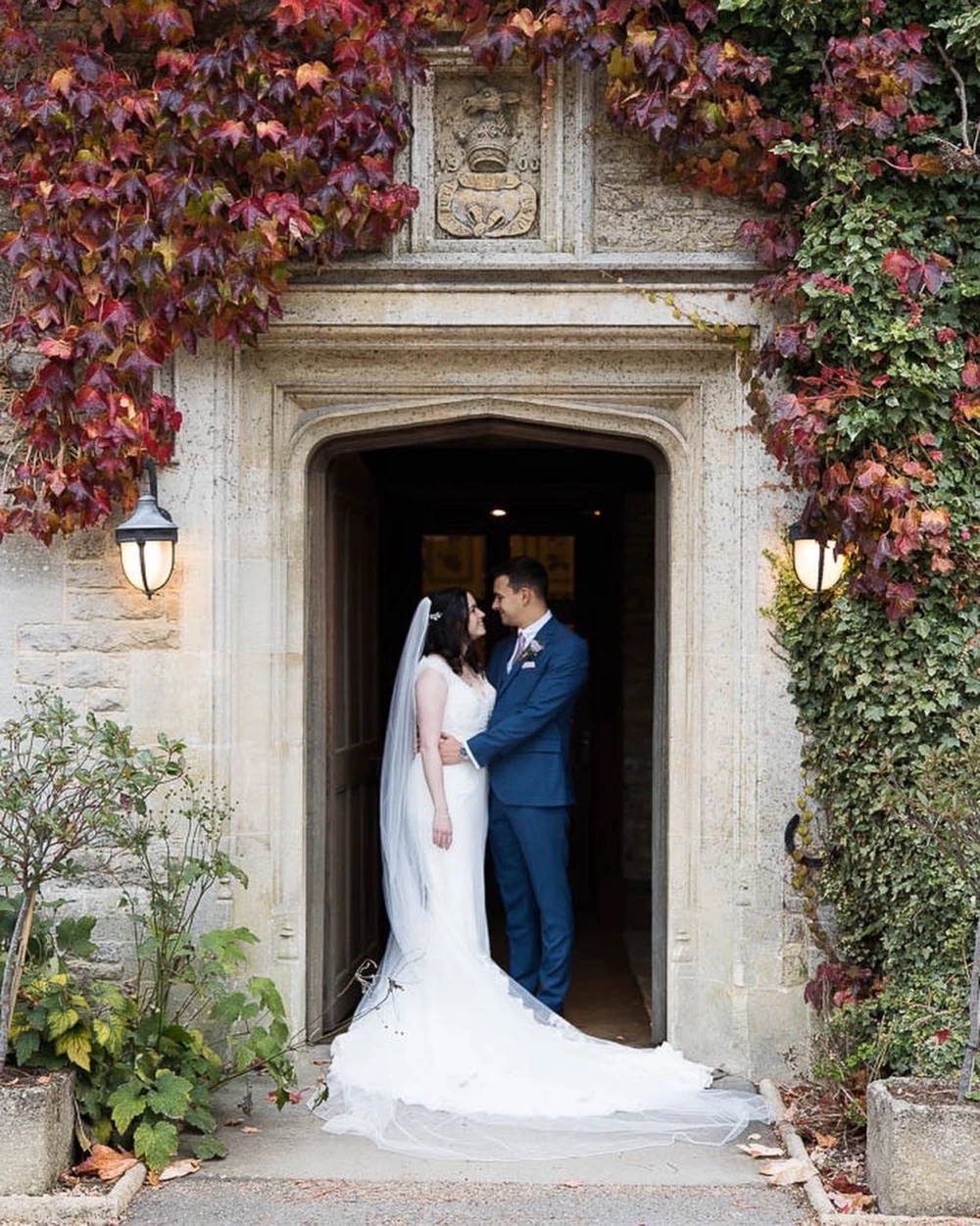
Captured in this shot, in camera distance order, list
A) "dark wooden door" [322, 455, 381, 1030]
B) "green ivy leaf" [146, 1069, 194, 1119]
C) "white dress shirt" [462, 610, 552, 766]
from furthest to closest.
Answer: "white dress shirt" [462, 610, 552, 766] → "dark wooden door" [322, 455, 381, 1030] → "green ivy leaf" [146, 1069, 194, 1119]

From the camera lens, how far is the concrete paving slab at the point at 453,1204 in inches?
176

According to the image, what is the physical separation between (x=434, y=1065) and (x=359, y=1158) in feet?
2.35

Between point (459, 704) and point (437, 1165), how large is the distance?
2.07m

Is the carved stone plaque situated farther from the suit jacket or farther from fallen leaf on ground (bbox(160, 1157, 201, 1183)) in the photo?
fallen leaf on ground (bbox(160, 1157, 201, 1183))

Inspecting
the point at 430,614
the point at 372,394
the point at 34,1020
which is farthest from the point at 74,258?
the point at 34,1020

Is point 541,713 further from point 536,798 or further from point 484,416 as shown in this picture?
point 484,416

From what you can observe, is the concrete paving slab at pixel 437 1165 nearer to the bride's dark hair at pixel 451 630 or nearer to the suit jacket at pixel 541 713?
the suit jacket at pixel 541 713

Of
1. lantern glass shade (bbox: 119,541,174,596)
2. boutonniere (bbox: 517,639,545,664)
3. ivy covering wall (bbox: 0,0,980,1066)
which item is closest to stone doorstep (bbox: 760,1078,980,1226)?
ivy covering wall (bbox: 0,0,980,1066)

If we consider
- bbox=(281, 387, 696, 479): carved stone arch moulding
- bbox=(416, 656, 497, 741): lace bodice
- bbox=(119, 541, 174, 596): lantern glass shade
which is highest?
bbox=(281, 387, 696, 479): carved stone arch moulding

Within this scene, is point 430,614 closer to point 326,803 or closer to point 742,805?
point 326,803

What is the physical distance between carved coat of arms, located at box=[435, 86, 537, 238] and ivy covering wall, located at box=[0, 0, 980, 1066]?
0.64ft

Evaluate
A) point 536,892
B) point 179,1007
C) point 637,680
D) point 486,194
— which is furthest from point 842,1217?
point 637,680

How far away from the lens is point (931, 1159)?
14.5 ft

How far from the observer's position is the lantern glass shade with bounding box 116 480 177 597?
5461 millimetres
